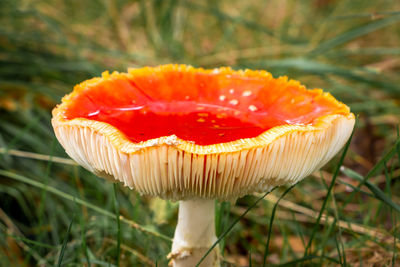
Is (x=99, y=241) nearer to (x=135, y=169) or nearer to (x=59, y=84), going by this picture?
(x=135, y=169)

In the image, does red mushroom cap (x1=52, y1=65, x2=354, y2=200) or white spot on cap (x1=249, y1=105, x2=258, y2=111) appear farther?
white spot on cap (x1=249, y1=105, x2=258, y2=111)

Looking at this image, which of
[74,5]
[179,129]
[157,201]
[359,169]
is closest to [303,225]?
[359,169]

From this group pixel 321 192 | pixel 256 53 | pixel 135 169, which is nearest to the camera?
pixel 135 169

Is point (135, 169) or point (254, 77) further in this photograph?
point (254, 77)

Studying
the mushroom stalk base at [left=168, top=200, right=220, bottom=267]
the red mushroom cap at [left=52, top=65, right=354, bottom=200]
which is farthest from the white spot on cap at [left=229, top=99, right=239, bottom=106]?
the mushroom stalk base at [left=168, top=200, right=220, bottom=267]

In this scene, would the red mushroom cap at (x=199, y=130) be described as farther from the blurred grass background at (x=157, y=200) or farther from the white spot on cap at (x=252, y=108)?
the blurred grass background at (x=157, y=200)

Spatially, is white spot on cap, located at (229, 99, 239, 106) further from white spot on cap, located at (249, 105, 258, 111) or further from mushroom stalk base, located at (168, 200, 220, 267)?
mushroom stalk base, located at (168, 200, 220, 267)

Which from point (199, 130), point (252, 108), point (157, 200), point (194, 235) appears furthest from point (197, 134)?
point (157, 200)
